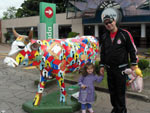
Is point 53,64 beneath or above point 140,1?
beneath

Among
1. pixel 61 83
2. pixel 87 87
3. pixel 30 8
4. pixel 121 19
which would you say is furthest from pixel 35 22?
pixel 87 87

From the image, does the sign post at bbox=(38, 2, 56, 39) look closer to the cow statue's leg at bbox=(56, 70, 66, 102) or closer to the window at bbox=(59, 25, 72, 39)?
the cow statue's leg at bbox=(56, 70, 66, 102)

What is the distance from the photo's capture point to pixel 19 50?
3336 mm

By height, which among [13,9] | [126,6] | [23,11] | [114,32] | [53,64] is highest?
[13,9]

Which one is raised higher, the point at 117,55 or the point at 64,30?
the point at 64,30

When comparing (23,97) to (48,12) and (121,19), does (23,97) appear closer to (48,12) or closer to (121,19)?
(48,12)

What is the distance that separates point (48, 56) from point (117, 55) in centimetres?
134

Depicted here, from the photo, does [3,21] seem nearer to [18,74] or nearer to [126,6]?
[126,6]

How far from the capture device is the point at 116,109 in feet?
10.8

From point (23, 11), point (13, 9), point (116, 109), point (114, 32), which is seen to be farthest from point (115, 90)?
point (13, 9)

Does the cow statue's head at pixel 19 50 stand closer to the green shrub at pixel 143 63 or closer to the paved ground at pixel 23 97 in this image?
the paved ground at pixel 23 97

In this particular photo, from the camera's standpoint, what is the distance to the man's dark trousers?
121 inches

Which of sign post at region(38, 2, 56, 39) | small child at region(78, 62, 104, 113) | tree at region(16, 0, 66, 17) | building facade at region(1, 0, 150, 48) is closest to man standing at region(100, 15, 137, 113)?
small child at region(78, 62, 104, 113)

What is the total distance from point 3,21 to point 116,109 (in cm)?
2861
